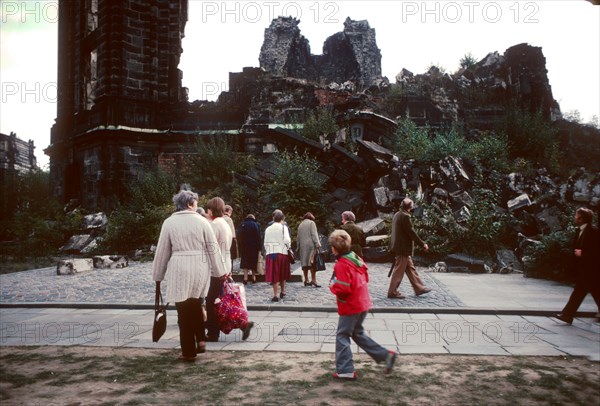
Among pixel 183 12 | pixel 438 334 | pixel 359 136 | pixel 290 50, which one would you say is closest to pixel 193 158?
pixel 359 136

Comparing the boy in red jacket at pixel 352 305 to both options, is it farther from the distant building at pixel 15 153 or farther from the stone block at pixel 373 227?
the distant building at pixel 15 153

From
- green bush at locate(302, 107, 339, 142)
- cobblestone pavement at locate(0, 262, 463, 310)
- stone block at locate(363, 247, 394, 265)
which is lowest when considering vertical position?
cobblestone pavement at locate(0, 262, 463, 310)

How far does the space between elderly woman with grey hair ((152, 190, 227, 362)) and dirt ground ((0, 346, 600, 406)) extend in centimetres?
27

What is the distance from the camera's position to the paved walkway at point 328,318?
5754 mm

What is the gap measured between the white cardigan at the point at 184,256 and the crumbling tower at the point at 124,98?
52.5 ft

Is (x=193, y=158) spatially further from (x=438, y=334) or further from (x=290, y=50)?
(x=290, y=50)

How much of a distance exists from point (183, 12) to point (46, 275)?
16134mm

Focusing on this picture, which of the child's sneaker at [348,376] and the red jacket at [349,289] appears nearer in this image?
the child's sneaker at [348,376]

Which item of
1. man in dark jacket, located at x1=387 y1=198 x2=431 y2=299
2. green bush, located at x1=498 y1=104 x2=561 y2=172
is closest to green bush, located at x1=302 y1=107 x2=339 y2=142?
green bush, located at x1=498 y1=104 x2=561 y2=172

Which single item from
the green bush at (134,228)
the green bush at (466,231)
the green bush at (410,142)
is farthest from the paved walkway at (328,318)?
the green bush at (410,142)

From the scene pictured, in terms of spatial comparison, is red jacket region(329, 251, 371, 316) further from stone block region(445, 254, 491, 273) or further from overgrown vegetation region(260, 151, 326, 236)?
overgrown vegetation region(260, 151, 326, 236)

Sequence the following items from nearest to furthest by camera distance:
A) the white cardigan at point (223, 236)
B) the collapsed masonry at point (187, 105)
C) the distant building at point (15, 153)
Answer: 1. the white cardigan at point (223, 236)
2. the collapsed masonry at point (187, 105)
3. the distant building at point (15, 153)

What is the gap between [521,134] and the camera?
1966 centimetres

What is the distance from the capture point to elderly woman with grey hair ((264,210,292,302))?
8.88 metres
